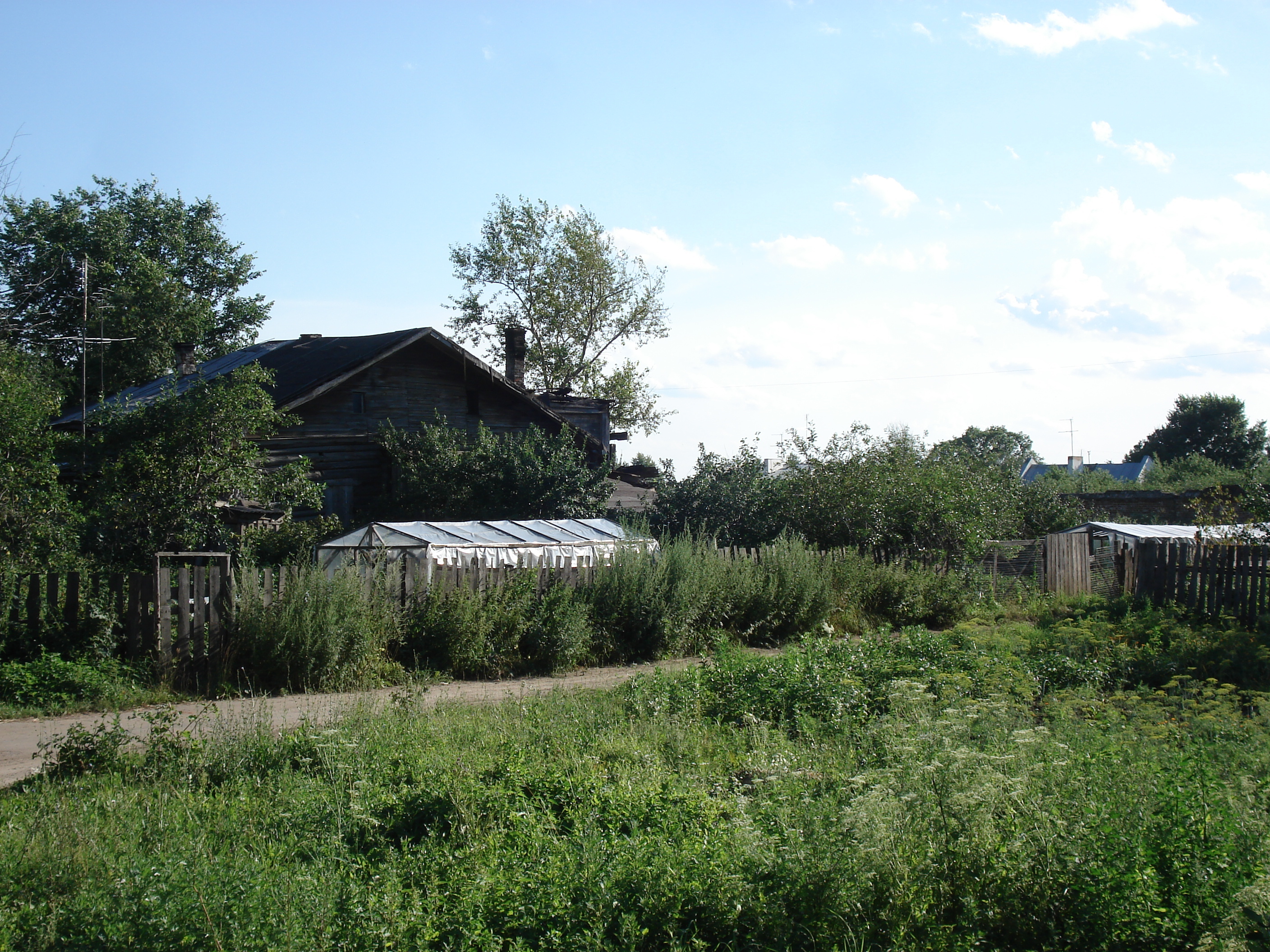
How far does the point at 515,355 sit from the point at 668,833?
25749 mm

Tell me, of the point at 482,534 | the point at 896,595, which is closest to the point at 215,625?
the point at 482,534

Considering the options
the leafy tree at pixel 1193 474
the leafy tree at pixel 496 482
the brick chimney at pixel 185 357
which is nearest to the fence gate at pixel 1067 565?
the leafy tree at pixel 496 482

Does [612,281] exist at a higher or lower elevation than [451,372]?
higher

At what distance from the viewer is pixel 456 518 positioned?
72.0 feet

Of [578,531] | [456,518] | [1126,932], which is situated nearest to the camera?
[1126,932]

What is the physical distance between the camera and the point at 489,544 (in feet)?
54.3

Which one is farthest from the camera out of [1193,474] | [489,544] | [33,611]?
[1193,474]

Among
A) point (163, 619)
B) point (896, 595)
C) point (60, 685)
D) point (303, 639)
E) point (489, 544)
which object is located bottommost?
point (60, 685)

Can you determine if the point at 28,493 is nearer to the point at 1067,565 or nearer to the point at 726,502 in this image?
the point at 726,502

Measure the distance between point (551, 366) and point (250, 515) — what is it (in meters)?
30.6

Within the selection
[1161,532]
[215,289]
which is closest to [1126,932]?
[1161,532]

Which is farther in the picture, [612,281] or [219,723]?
[612,281]

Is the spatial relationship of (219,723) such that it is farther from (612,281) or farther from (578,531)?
(612,281)

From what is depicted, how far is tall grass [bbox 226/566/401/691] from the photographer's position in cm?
A: 1050
